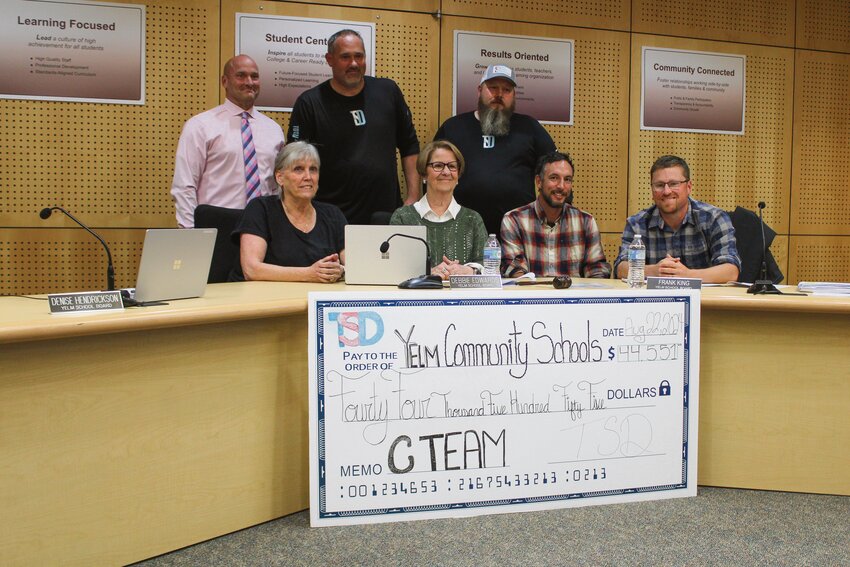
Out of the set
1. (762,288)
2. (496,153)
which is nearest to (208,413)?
(762,288)

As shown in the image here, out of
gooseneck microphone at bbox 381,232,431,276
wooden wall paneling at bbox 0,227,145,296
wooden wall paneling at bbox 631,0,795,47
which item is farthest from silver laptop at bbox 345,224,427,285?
wooden wall paneling at bbox 631,0,795,47

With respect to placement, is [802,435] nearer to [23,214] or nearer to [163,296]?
[163,296]

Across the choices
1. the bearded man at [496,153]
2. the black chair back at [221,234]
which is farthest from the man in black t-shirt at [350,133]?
the black chair back at [221,234]

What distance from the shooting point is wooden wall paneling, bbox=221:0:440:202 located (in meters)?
4.54

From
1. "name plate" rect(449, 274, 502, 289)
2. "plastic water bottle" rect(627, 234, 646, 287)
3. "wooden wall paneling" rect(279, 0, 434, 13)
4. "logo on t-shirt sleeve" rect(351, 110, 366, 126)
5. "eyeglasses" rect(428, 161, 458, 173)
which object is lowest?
"name plate" rect(449, 274, 502, 289)

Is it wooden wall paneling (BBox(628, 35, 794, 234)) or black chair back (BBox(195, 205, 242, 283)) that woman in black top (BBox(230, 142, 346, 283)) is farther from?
wooden wall paneling (BBox(628, 35, 794, 234))

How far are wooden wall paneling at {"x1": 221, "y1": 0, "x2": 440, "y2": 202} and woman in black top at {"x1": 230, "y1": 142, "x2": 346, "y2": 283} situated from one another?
1.42 metres

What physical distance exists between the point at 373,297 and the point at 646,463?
3.42ft

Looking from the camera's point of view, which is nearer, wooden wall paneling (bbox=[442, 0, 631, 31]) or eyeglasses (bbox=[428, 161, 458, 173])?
eyeglasses (bbox=[428, 161, 458, 173])

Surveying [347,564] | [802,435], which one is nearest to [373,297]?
[347,564]

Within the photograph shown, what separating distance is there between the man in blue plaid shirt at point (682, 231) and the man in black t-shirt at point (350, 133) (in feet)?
4.17

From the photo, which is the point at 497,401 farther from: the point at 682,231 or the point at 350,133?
the point at 350,133

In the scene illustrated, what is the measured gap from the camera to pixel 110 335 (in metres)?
1.92

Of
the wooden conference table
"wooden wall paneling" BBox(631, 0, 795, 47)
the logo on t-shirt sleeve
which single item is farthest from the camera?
"wooden wall paneling" BBox(631, 0, 795, 47)
